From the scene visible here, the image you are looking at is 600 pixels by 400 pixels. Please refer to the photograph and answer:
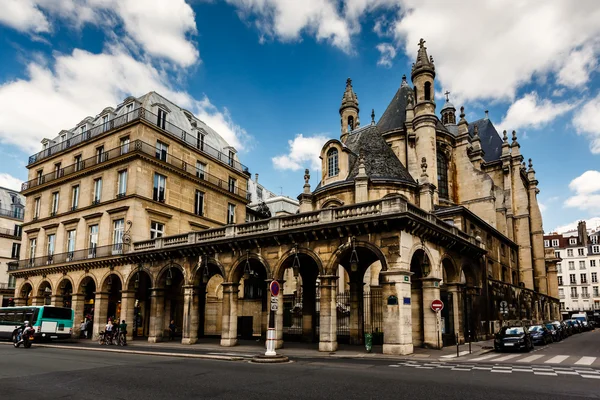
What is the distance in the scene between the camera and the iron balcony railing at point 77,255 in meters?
29.8

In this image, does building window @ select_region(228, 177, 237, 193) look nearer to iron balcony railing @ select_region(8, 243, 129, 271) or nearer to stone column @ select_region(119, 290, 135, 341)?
iron balcony railing @ select_region(8, 243, 129, 271)

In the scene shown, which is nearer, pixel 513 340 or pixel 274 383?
pixel 274 383

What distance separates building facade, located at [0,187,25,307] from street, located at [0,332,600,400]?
4173cm

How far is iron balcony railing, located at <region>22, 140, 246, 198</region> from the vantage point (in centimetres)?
3128

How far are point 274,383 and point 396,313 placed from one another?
30.3 ft

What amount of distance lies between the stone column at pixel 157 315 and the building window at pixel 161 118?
13.1m

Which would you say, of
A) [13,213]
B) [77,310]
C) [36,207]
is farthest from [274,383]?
[13,213]

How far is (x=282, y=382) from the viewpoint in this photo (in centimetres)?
1022

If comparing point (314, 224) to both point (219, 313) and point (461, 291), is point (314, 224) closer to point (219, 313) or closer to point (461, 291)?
point (461, 291)

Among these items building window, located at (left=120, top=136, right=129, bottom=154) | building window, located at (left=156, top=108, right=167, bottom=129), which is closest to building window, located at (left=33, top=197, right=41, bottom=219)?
building window, located at (left=120, top=136, right=129, bottom=154)

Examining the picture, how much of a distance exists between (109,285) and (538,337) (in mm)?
27059

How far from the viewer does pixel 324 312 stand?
775 inches

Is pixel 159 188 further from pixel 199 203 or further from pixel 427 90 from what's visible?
pixel 427 90

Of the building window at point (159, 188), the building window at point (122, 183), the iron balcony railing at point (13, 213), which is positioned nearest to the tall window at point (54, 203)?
the building window at point (122, 183)
